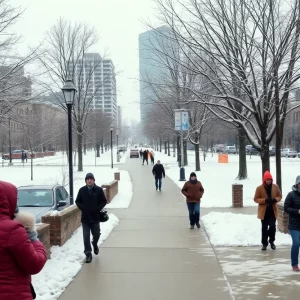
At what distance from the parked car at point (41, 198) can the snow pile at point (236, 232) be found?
3688 mm

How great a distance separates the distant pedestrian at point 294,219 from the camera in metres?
6.71

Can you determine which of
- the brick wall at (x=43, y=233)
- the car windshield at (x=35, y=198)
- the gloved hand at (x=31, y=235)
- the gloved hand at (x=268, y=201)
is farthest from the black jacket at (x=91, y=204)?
the gloved hand at (x=31, y=235)

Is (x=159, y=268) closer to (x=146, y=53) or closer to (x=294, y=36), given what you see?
(x=294, y=36)

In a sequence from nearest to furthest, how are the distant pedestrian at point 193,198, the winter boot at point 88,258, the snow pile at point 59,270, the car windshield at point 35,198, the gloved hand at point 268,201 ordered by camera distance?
the snow pile at point 59,270
the winter boot at point 88,258
the gloved hand at point 268,201
the car windshield at point 35,198
the distant pedestrian at point 193,198

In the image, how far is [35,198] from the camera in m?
11.2

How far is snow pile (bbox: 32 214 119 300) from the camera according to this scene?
19.4 feet

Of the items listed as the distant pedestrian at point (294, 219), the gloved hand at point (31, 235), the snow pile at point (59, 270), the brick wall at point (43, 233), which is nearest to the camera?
the gloved hand at point (31, 235)

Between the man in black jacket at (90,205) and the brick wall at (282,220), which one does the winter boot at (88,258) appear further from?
the brick wall at (282,220)

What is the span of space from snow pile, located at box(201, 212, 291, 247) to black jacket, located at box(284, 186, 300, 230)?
2268 mm

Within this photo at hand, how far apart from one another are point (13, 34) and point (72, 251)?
7.88m

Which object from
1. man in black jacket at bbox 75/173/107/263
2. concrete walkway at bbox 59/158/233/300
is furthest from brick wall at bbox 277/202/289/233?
man in black jacket at bbox 75/173/107/263

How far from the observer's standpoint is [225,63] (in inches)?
590

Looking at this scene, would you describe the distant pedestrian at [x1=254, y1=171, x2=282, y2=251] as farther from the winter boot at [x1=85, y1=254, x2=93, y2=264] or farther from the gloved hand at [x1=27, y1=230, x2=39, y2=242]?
the gloved hand at [x1=27, y1=230, x2=39, y2=242]

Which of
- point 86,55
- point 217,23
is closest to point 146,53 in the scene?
point 217,23
